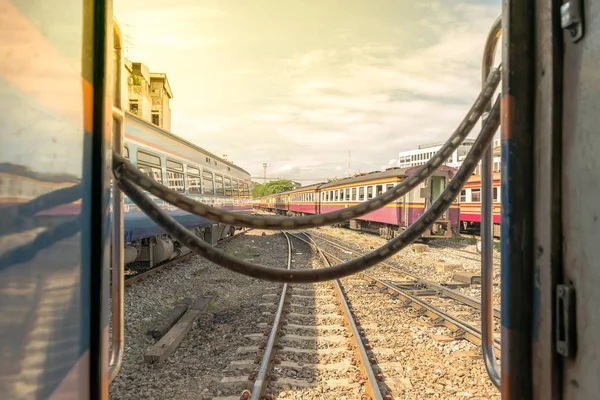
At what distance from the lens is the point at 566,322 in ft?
3.26

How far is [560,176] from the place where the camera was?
1.03 meters

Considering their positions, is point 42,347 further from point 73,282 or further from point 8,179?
point 8,179

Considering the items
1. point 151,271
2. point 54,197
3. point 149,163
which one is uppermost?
point 149,163

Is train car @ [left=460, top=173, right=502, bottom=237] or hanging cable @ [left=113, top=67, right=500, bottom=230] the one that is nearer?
hanging cable @ [left=113, top=67, right=500, bottom=230]

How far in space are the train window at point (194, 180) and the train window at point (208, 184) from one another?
1.36 ft

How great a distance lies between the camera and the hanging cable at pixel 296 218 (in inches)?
58.9

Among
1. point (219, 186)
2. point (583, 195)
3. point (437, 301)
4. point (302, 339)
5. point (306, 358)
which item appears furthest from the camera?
point (219, 186)

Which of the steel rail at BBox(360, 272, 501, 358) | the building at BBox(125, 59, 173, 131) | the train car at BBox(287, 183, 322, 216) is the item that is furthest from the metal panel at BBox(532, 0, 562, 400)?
the train car at BBox(287, 183, 322, 216)

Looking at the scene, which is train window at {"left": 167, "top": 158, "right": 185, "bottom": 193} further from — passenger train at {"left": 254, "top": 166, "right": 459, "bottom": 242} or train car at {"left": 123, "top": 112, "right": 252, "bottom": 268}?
passenger train at {"left": 254, "top": 166, "right": 459, "bottom": 242}

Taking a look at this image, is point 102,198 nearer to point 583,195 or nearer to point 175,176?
point 583,195

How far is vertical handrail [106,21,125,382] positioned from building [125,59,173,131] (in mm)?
22347

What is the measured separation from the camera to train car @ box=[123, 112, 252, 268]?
7.24m

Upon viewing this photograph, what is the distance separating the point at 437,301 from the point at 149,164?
602cm

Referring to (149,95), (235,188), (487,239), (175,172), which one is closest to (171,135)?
(175,172)
